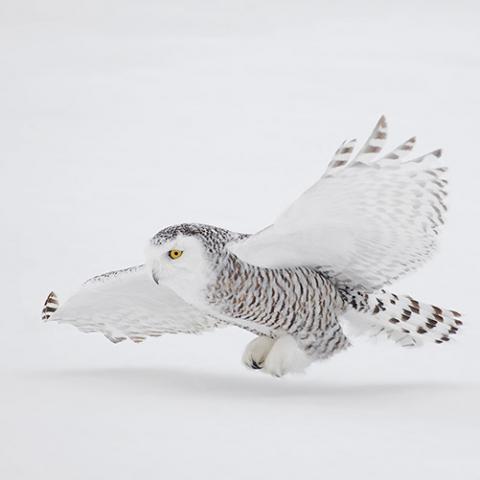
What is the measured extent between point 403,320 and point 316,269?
45 centimetres

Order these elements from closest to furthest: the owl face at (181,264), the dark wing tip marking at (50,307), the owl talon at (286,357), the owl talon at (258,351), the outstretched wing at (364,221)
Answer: the outstretched wing at (364,221) < the owl face at (181,264) < the owl talon at (286,357) < the owl talon at (258,351) < the dark wing tip marking at (50,307)

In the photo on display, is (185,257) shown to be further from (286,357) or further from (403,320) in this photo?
(403,320)

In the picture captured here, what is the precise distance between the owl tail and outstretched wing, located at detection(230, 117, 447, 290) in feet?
0.48

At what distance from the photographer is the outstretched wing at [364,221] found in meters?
3.65

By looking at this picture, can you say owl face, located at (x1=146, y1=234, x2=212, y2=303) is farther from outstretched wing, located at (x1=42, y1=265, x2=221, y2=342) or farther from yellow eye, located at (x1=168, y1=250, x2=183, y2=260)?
outstretched wing, located at (x1=42, y1=265, x2=221, y2=342)

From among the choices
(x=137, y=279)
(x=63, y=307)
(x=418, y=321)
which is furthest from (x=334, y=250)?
(x=63, y=307)

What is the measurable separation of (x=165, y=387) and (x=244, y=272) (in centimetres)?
64

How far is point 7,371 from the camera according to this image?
4.53 m

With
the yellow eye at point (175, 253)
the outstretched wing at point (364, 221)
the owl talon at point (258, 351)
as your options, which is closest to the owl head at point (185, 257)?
the yellow eye at point (175, 253)

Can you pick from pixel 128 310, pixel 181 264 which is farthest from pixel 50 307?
pixel 181 264

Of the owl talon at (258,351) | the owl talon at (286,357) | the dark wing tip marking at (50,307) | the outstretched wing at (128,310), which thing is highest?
the dark wing tip marking at (50,307)

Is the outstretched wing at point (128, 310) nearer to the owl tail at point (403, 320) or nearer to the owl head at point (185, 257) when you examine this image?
the owl head at point (185, 257)

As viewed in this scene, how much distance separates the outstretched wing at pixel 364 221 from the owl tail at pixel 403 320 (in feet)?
0.48

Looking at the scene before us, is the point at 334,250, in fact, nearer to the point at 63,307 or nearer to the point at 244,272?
the point at 244,272
